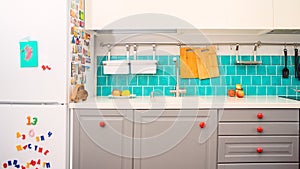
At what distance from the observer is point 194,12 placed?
6.76 ft

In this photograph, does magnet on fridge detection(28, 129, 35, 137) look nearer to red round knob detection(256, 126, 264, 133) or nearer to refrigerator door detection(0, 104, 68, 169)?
refrigerator door detection(0, 104, 68, 169)

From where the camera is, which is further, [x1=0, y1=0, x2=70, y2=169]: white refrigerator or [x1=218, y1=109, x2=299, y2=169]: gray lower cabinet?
[x1=218, y1=109, x2=299, y2=169]: gray lower cabinet

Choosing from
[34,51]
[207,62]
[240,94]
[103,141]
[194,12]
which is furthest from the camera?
[207,62]

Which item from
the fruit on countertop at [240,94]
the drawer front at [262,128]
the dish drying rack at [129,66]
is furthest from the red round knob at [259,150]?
the dish drying rack at [129,66]

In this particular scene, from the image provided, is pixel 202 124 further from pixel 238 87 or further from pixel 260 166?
pixel 238 87

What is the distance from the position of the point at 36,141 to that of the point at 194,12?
1452 millimetres

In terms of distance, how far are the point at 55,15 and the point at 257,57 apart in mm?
1723

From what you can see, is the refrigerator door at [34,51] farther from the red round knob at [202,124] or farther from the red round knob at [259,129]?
the red round knob at [259,129]

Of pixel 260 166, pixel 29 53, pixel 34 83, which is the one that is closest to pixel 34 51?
pixel 29 53

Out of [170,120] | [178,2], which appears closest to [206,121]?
[170,120]

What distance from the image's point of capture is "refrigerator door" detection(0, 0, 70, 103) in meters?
1.77

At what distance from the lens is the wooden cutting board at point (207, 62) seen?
2.38 m

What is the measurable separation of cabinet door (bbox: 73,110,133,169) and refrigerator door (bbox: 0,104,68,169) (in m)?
0.11

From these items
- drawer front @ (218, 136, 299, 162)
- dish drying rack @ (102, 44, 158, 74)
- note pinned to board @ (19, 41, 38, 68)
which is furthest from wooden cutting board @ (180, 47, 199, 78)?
note pinned to board @ (19, 41, 38, 68)
